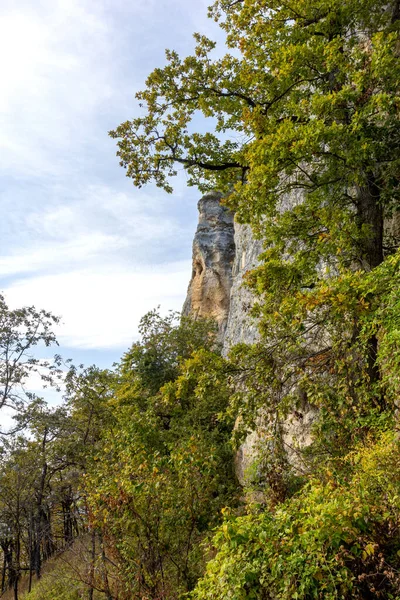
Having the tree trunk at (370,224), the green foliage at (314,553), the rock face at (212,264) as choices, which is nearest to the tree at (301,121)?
the tree trunk at (370,224)

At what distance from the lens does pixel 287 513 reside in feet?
14.5

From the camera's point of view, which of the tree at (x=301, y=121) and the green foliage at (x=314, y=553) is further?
the tree at (x=301, y=121)

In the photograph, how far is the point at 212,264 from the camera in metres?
35.9

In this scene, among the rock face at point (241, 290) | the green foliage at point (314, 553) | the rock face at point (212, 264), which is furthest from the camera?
the rock face at point (212, 264)

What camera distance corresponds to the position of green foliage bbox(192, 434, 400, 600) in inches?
150

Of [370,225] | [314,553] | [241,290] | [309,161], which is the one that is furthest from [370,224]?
[241,290]

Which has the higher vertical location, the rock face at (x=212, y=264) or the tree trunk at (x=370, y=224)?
the rock face at (x=212, y=264)

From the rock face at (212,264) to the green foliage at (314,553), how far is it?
28.9m

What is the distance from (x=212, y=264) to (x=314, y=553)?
1274 inches

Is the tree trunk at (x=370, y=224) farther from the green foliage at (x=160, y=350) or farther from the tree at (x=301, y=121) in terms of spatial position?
the green foliage at (x=160, y=350)

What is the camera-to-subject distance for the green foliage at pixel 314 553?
3.81 m

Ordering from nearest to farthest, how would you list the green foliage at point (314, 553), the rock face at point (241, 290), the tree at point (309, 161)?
the green foliage at point (314, 553), the tree at point (309, 161), the rock face at point (241, 290)

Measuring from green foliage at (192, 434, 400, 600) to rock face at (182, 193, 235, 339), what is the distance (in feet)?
94.8

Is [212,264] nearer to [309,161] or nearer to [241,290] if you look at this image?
[241,290]
